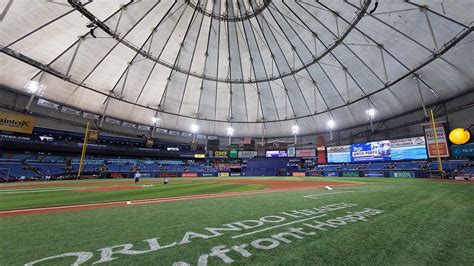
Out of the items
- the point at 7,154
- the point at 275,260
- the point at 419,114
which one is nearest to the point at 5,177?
the point at 7,154

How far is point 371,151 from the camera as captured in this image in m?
37.8

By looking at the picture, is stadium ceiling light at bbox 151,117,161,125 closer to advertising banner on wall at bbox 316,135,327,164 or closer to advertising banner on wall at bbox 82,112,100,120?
advertising banner on wall at bbox 82,112,100,120

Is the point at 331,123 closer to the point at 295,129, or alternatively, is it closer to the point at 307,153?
the point at 295,129

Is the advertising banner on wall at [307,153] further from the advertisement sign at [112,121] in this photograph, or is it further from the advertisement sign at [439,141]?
the advertisement sign at [112,121]

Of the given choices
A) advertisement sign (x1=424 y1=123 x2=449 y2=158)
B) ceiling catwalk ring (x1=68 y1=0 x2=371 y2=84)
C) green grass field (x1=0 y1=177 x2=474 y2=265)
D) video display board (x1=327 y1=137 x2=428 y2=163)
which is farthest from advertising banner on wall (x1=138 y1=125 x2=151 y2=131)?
advertisement sign (x1=424 y1=123 x2=449 y2=158)

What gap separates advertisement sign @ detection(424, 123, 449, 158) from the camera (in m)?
27.7

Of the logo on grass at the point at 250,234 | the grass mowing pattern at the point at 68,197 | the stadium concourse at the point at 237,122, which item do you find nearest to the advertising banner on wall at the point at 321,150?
the stadium concourse at the point at 237,122

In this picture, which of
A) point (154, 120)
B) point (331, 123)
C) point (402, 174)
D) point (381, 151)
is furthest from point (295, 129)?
point (154, 120)

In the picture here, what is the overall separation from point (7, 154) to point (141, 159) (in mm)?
22081

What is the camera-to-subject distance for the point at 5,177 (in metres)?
28.7

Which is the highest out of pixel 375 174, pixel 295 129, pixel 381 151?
pixel 295 129

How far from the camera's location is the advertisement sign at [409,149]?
1218 inches

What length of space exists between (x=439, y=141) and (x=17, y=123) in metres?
65.5

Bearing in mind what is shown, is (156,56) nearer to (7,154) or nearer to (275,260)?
(7,154)
